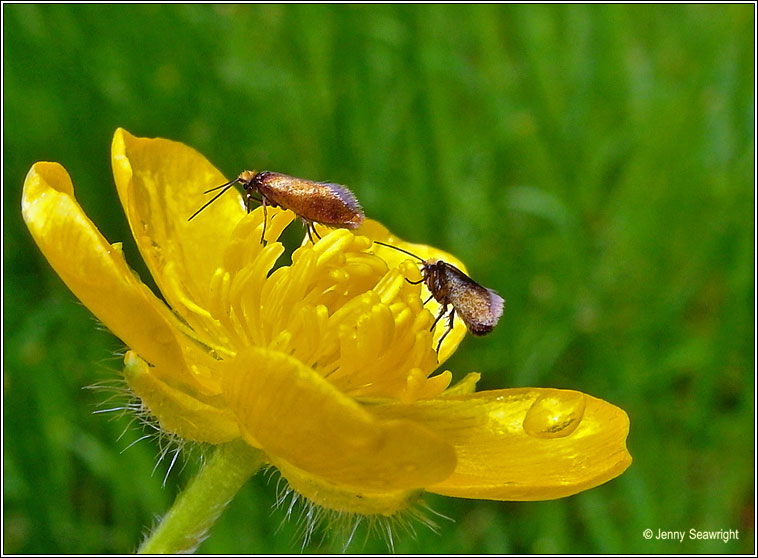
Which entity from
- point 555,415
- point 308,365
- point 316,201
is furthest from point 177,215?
point 555,415

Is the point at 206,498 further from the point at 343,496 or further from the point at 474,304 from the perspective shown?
the point at 474,304

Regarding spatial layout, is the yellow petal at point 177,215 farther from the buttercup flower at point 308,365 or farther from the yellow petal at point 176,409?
the yellow petal at point 176,409

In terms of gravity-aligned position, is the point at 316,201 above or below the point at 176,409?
above

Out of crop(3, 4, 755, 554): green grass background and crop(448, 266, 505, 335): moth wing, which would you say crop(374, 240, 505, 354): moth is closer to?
crop(448, 266, 505, 335): moth wing

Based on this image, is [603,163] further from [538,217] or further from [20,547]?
[20,547]

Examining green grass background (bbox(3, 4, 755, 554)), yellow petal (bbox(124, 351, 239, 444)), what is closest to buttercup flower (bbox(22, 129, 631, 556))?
yellow petal (bbox(124, 351, 239, 444))

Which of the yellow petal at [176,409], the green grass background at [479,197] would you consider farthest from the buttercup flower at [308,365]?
the green grass background at [479,197]
